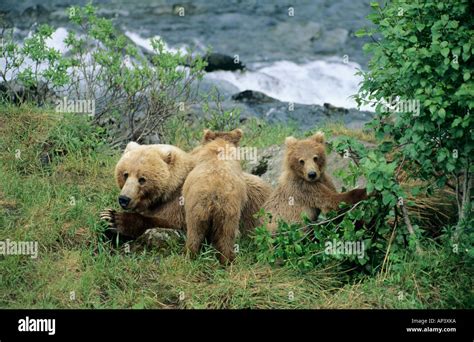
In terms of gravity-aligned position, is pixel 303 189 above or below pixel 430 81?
below

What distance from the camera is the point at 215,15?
16.9 m

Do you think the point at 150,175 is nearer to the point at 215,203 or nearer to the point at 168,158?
the point at 168,158

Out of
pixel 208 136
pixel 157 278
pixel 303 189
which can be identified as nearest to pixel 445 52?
pixel 303 189

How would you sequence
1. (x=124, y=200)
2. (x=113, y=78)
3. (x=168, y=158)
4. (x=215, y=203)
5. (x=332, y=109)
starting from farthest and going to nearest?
Answer: (x=332, y=109) < (x=113, y=78) < (x=168, y=158) < (x=124, y=200) < (x=215, y=203)

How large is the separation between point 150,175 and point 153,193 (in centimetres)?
17

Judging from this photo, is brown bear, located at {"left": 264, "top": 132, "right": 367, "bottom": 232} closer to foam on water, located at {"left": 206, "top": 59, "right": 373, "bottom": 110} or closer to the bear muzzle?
the bear muzzle

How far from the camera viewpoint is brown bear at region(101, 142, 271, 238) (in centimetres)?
680

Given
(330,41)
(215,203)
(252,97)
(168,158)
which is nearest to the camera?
(215,203)

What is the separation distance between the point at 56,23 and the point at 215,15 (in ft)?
10.9

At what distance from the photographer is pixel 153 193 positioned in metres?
6.94

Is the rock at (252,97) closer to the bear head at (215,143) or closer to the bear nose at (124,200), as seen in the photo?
the bear head at (215,143)

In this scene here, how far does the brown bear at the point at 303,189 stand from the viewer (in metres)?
6.80

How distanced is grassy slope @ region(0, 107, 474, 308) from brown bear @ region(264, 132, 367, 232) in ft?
1.38

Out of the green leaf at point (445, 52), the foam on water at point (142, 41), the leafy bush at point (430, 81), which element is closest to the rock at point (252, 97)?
the foam on water at point (142, 41)
